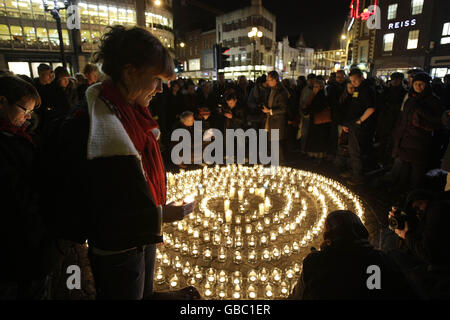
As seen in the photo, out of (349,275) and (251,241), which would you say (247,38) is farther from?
(349,275)

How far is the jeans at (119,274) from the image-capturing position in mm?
1496

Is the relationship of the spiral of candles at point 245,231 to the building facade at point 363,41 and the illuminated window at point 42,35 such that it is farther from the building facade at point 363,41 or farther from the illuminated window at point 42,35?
the illuminated window at point 42,35

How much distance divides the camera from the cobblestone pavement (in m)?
1.17

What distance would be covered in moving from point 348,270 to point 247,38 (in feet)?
158

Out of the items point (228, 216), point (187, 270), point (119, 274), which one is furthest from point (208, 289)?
point (119, 274)

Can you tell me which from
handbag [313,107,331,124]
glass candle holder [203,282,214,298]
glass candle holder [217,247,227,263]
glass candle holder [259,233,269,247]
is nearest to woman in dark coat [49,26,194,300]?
glass candle holder [203,282,214,298]

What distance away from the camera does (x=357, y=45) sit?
30.8 metres

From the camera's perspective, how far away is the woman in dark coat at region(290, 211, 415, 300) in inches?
65.9

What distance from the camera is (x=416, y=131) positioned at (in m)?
5.00

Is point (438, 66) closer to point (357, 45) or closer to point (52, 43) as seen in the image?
point (357, 45)

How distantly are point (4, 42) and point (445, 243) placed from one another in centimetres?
3453

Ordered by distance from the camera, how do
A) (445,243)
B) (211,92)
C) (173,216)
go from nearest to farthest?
(173,216) → (445,243) → (211,92)

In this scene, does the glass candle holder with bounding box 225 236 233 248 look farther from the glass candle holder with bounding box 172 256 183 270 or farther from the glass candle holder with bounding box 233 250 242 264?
the glass candle holder with bounding box 172 256 183 270
